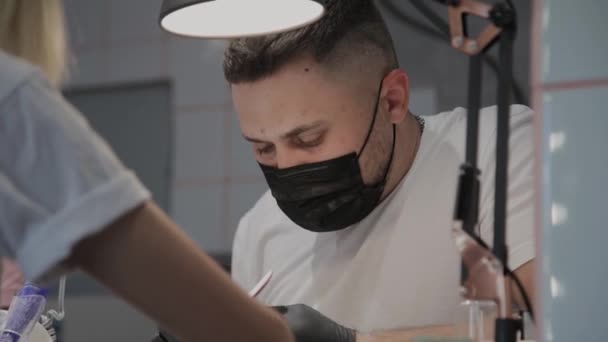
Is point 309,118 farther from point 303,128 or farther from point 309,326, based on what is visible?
point 309,326

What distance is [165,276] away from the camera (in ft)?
2.37

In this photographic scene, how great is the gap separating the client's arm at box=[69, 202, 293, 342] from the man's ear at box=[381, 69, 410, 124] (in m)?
0.83

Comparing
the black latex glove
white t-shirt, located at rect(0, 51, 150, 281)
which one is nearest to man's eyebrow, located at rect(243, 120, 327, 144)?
the black latex glove

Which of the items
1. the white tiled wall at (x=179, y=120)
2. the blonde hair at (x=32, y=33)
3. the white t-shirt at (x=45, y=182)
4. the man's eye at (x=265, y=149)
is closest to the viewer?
the white t-shirt at (x=45, y=182)

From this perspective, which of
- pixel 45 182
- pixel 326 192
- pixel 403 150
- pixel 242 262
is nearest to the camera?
pixel 45 182

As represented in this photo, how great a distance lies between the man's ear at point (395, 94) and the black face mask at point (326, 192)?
0.08ft

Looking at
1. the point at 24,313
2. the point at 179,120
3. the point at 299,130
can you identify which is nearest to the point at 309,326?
the point at 24,313

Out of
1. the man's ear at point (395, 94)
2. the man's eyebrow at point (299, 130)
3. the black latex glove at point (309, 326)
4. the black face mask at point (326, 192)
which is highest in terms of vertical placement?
the man's ear at point (395, 94)

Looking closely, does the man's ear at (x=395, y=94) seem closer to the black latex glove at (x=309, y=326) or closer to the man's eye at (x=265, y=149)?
the man's eye at (x=265, y=149)

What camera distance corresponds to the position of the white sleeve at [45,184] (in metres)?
Answer: 0.68

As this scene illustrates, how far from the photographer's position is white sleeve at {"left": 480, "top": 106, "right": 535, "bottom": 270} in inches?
50.9

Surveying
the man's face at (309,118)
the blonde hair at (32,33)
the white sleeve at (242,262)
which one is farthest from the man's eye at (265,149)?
the blonde hair at (32,33)

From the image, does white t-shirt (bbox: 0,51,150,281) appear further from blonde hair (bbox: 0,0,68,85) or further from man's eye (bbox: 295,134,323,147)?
man's eye (bbox: 295,134,323,147)

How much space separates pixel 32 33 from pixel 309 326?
0.48 meters
